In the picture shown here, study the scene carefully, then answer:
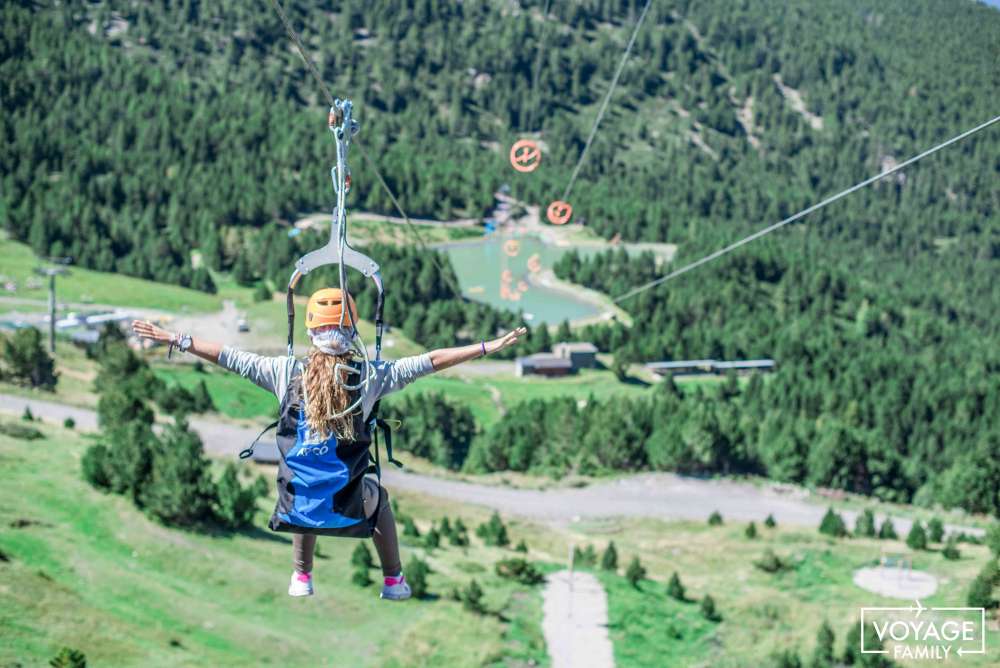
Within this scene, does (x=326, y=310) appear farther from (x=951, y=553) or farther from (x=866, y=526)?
(x=866, y=526)

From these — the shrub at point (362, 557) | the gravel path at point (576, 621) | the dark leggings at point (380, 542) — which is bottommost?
the gravel path at point (576, 621)

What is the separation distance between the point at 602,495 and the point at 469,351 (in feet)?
232

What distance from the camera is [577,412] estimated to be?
9156 centimetres

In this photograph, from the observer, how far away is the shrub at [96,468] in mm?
51875

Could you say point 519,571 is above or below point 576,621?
above

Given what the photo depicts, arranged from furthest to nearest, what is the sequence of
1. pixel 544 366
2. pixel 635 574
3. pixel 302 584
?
pixel 544 366 → pixel 635 574 → pixel 302 584

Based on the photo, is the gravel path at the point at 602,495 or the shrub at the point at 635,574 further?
the gravel path at the point at 602,495

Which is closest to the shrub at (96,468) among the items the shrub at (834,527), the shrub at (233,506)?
the shrub at (233,506)

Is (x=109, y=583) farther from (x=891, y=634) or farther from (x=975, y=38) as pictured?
(x=975, y=38)

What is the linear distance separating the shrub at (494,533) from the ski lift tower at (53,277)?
47658mm

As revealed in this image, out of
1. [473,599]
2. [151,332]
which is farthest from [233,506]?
[151,332]

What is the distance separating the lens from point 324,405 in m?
9.73

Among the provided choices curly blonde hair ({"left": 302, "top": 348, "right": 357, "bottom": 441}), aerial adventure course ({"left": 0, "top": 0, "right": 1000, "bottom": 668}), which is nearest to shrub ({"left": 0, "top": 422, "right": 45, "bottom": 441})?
aerial adventure course ({"left": 0, "top": 0, "right": 1000, "bottom": 668})

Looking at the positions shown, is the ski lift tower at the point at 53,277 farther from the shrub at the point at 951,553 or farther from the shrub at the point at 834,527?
the shrub at the point at 951,553
